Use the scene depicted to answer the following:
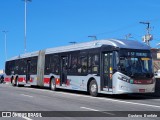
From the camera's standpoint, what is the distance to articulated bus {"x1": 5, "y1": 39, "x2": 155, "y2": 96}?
19.2 m

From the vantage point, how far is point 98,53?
2112 centimetres

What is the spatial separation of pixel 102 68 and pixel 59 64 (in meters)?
6.36

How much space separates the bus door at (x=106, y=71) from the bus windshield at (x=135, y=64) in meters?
0.88

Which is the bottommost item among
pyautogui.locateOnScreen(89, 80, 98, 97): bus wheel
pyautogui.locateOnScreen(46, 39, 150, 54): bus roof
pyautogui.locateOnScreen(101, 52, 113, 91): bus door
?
pyautogui.locateOnScreen(89, 80, 98, 97): bus wheel

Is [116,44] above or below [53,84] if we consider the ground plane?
above

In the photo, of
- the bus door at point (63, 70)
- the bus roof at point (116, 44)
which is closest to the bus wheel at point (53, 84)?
the bus door at point (63, 70)

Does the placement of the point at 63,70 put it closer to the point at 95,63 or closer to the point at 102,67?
the point at 95,63

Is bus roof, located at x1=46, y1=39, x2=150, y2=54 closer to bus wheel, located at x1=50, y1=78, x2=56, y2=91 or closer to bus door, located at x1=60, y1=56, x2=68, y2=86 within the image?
bus door, located at x1=60, y1=56, x2=68, y2=86

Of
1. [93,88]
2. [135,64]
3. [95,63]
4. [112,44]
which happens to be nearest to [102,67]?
[95,63]

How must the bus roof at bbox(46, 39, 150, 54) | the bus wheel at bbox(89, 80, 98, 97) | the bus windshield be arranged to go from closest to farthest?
1. the bus windshield
2. the bus roof at bbox(46, 39, 150, 54)
3. the bus wheel at bbox(89, 80, 98, 97)

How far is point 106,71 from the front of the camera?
20.2m

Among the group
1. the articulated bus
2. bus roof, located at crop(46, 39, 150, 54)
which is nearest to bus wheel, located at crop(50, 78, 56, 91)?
the articulated bus

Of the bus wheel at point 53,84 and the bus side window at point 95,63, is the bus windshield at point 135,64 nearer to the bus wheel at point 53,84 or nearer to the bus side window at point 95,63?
the bus side window at point 95,63

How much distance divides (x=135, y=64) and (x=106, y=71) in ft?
5.61
